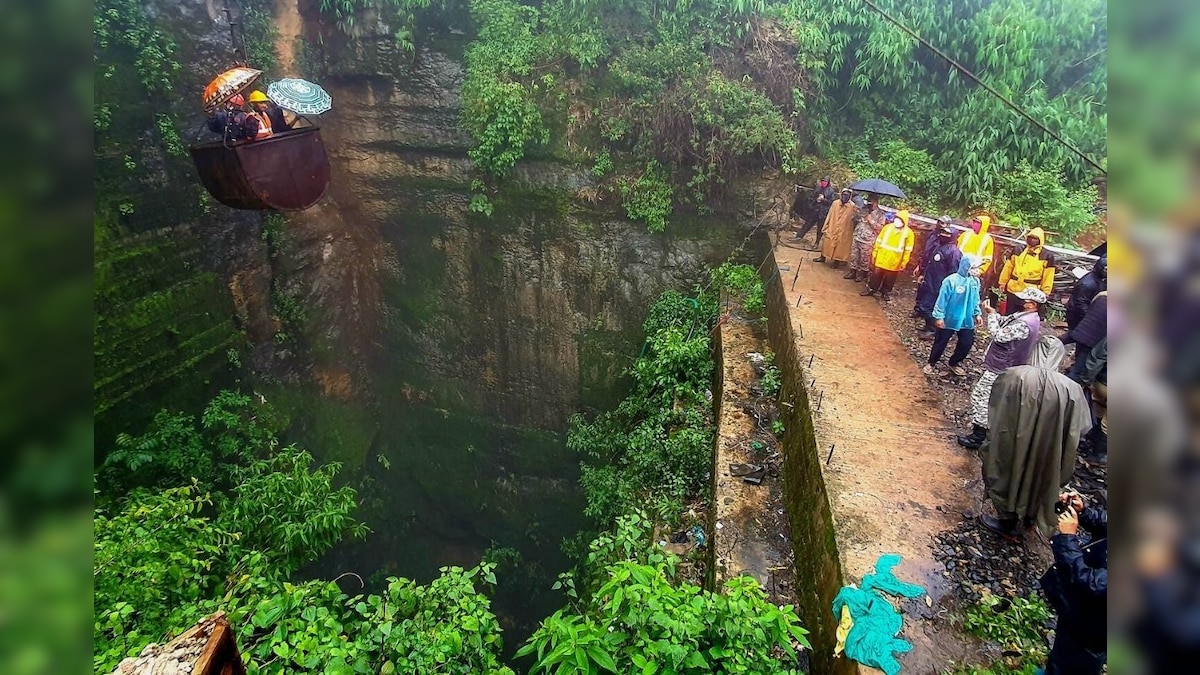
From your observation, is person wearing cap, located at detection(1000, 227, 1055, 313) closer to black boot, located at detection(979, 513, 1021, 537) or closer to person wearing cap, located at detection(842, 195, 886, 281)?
person wearing cap, located at detection(842, 195, 886, 281)

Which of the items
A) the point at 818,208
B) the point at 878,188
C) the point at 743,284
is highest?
the point at 878,188

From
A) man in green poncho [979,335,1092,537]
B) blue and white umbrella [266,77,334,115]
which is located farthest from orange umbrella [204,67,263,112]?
man in green poncho [979,335,1092,537]

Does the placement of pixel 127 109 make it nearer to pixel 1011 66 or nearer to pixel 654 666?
pixel 654 666

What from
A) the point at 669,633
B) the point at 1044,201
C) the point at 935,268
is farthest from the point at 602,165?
the point at 669,633

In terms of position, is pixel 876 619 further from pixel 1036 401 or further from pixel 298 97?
pixel 298 97

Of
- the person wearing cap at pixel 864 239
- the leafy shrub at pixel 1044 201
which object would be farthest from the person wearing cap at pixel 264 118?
the leafy shrub at pixel 1044 201

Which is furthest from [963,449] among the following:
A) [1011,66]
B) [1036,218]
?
[1011,66]
